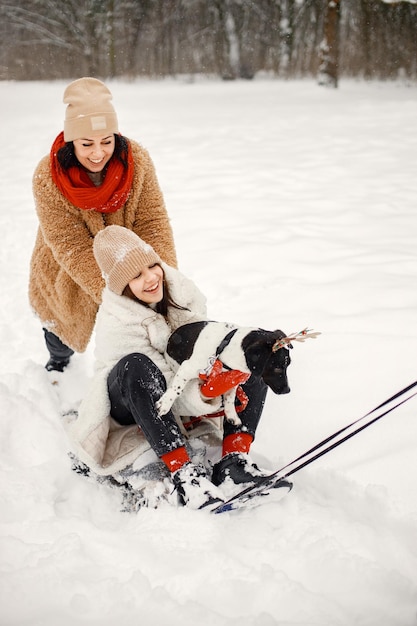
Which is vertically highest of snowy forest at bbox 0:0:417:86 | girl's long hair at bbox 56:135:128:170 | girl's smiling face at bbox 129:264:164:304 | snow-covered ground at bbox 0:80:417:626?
snowy forest at bbox 0:0:417:86

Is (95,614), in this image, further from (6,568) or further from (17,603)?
(6,568)

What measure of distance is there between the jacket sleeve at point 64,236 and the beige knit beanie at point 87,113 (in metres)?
0.22

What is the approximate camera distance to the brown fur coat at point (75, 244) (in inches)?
82.9

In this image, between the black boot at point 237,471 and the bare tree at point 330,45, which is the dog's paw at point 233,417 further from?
the bare tree at point 330,45

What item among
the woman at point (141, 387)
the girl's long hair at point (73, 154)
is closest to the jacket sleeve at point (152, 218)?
the girl's long hair at point (73, 154)

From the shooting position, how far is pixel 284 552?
1.56 m

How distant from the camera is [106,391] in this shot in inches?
71.9

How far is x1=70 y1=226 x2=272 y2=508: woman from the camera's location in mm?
1693

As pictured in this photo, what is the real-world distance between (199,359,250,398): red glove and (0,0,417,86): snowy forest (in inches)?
554

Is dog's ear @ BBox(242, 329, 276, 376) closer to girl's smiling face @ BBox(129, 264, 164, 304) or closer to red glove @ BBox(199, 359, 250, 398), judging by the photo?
red glove @ BBox(199, 359, 250, 398)

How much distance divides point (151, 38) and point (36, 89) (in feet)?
17.1

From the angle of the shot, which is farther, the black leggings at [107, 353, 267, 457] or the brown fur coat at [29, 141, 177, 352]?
the brown fur coat at [29, 141, 177, 352]

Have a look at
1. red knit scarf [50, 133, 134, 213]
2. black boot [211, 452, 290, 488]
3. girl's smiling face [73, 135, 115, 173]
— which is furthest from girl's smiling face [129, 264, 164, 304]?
black boot [211, 452, 290, 488]

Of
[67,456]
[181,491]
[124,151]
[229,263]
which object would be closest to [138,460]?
[181,491]
